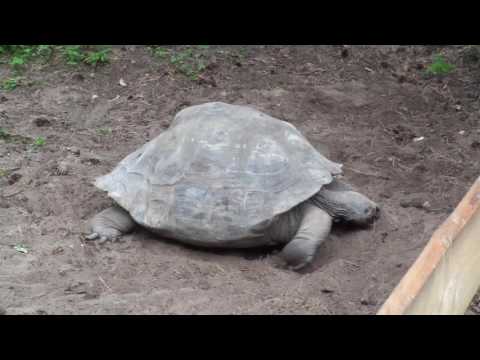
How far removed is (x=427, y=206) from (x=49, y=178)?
3552 millimetres

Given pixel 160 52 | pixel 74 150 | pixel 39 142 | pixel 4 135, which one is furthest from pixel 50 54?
pixel 74 150

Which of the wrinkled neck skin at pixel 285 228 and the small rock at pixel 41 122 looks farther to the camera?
the small rock at pixel 41 122

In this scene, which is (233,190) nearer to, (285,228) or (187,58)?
(285,228)

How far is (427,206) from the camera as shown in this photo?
5.94 m

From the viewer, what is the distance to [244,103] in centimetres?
808

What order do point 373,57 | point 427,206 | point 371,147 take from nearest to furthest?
point 427,206
point 371,147
point 373,57

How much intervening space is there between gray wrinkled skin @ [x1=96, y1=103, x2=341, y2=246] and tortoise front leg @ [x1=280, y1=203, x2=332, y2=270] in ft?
0.75

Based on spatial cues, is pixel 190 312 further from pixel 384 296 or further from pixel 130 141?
pixel 130 141

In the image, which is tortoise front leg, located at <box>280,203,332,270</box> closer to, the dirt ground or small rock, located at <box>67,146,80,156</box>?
the dirt ground

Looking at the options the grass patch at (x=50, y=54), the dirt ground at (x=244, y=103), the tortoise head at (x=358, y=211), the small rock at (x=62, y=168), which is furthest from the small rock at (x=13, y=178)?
the tortoise head at (x=358, y=211)

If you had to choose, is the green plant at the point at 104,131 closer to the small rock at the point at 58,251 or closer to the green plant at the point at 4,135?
the green plant at the point at 4,135

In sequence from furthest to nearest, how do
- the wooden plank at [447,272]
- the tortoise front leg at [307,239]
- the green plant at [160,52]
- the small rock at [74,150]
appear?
the green plant at [160,52] → the small rock at [74,150] → the tortoise front leg at [307,239] → the wooden plank at [447,272]

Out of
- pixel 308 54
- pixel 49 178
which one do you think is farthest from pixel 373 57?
pixel 49 178

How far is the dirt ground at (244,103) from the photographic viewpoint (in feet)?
15.5
